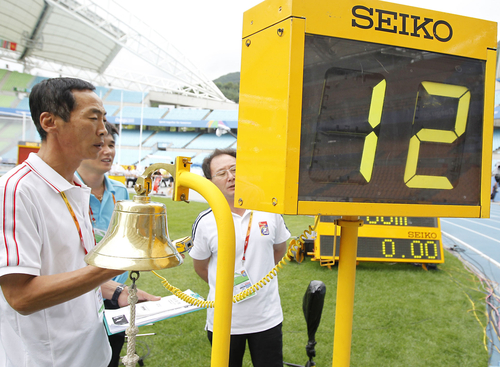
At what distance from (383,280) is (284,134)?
6040 millimetres

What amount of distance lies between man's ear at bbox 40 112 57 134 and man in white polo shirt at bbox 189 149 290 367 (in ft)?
3.71

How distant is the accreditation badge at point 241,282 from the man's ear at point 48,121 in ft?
4.29

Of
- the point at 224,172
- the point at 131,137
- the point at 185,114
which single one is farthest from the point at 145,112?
the point at 224,172

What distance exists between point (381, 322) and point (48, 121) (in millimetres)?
4674

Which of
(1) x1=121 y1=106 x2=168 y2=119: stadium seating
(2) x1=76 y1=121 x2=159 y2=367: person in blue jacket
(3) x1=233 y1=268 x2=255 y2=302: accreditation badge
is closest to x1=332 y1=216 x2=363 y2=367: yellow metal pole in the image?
(3) x1=233 y1=268 x2=255 y2=302: accreditation badge

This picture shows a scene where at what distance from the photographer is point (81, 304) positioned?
1.50 meters

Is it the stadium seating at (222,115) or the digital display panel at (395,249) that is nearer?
the digital display panel at (395,249)

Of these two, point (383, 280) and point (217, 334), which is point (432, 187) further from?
point (383, 280)

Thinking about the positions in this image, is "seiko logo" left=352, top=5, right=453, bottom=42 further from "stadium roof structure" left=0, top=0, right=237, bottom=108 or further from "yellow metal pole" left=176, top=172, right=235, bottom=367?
"stadium roof structure" left=0, top=0, right=237, bottom=108

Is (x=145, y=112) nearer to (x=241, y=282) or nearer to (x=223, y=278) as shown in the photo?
(x=241, y=282)

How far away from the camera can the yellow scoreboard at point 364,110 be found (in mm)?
885

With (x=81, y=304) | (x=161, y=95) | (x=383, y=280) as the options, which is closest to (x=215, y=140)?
(x=161, y=95)

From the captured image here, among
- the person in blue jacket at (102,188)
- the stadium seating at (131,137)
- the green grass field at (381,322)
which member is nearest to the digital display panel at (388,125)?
the person in blue jacket at (102,188)

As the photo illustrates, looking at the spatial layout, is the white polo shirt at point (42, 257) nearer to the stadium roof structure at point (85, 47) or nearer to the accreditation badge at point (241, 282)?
the accreditation badge at point (241, 282)
